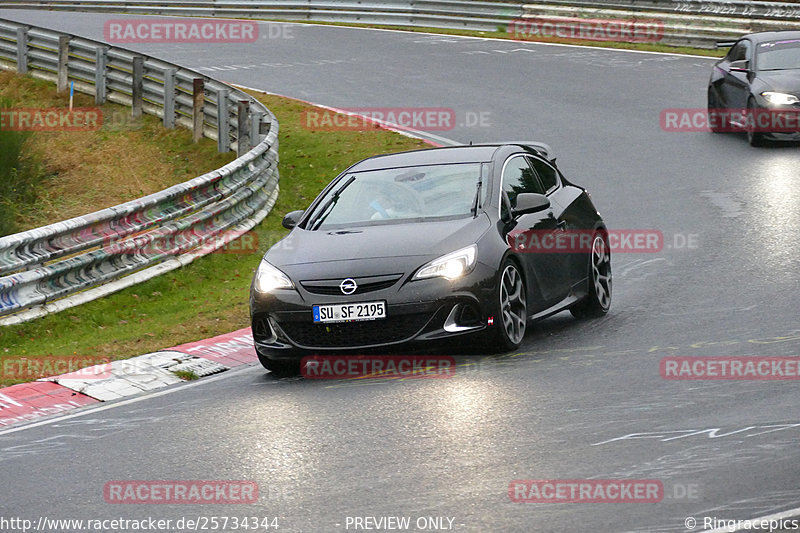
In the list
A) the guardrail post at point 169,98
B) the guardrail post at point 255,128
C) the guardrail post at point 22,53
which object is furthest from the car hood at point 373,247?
the guardrail post at point 22,53

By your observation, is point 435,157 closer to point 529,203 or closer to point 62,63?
point 529,203

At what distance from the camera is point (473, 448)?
746 centimetres

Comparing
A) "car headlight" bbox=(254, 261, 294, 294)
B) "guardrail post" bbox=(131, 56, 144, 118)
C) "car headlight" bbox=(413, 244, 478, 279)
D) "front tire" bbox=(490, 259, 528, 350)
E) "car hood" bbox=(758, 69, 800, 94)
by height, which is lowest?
"guardrail post" bbox=(131, 56, 144, 118)

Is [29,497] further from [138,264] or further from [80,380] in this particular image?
[138,264]

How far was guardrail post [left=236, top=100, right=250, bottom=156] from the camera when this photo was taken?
1947 centimetres

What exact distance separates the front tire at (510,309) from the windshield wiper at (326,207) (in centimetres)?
162

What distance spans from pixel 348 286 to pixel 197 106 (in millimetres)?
12247

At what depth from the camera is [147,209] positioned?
13891 millimetres

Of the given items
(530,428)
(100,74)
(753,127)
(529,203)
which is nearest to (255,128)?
(100,74)

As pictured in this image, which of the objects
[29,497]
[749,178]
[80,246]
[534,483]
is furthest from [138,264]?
[749,178]

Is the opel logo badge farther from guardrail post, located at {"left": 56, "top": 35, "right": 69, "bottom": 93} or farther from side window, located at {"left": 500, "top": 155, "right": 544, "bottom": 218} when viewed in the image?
guardrail post, located at {"left": 56, "top": 35, "right": 69, "bottom": 93}

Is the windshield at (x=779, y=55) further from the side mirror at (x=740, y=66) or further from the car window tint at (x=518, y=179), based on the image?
the car window tint at (x=518, y=179)

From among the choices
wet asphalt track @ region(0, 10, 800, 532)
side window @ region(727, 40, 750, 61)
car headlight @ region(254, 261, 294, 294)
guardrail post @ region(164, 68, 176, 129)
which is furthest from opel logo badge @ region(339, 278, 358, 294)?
side window @ region(727, 40, 750, 61)

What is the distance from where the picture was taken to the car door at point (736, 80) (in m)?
21.1
